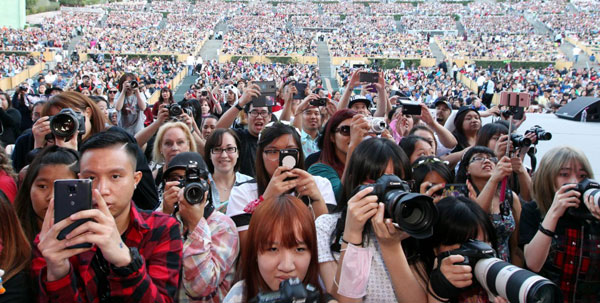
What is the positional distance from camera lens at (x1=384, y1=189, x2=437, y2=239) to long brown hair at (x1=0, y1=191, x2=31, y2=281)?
149cm

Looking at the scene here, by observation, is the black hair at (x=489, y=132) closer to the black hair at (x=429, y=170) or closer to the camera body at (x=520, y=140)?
the camera body at (x=520, y=140)

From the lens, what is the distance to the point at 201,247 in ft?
7.49

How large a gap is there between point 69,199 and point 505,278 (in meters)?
1.54

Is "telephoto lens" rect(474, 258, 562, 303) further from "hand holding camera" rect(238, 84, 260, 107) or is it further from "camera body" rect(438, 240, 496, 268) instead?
"hand holding camera" rect(238, 84, 260, 107)

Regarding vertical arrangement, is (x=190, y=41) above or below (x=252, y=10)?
below

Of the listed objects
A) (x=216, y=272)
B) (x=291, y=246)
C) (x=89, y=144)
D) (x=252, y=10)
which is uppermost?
(x=252, y=10)

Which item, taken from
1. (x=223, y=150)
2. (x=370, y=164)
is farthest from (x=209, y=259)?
(x=223, y=150)

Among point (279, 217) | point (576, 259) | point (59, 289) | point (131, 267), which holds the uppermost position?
point (279, 217)

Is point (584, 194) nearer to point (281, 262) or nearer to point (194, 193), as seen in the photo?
point (281, 262)

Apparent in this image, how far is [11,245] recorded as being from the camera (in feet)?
6.74

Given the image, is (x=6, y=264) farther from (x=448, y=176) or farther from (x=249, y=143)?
(x=249, y=143)

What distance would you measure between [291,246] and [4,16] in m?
46.2

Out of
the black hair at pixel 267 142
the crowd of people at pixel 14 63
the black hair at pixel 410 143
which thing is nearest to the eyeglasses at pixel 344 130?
the black hair at pixel 267 142

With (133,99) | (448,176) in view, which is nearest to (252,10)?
(133,99)
